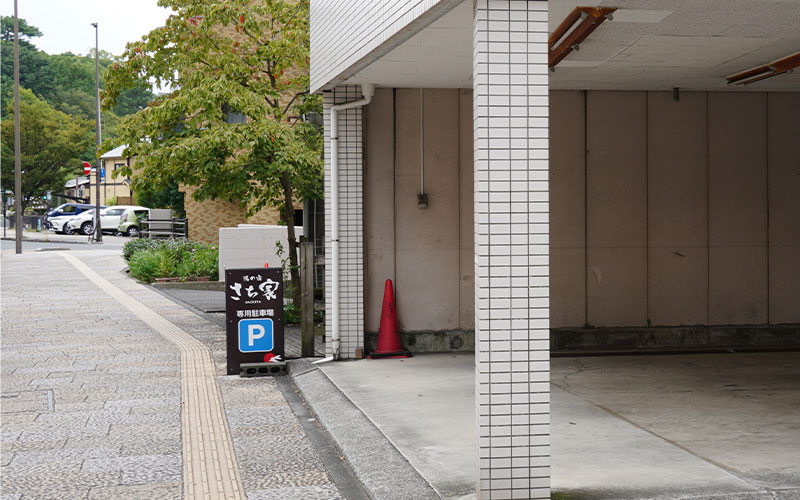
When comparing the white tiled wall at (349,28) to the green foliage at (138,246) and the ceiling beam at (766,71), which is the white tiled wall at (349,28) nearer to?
the ceiling beam at (766,71)

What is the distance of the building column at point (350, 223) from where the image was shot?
10.5m

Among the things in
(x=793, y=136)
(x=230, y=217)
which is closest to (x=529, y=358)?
(x=793, y=136)

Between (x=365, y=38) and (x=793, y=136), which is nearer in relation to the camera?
(x=365, y=38)

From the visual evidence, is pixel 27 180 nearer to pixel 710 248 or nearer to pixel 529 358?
pixel 710 248

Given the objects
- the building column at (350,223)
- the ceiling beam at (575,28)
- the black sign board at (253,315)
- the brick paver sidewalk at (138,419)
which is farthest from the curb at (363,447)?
the ceiling beam at (575,28)

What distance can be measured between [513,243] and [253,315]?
558 centimetres

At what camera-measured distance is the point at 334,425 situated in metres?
7.39

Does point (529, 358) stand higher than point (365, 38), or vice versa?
point (365, 38)

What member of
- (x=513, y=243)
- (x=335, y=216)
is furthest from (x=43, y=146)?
(x=513, y=243)

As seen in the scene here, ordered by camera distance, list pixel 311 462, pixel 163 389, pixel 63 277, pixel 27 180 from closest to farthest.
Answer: pixel 311 462 → pixel 163 389 → pixel 63 277 → pixel 27 180

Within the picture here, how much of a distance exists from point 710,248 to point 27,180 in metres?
50.1

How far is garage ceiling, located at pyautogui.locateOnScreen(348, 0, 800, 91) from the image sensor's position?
6.39 meters

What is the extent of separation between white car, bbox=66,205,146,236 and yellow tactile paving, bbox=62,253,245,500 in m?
40.9

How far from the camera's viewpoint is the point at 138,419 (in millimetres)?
7938
